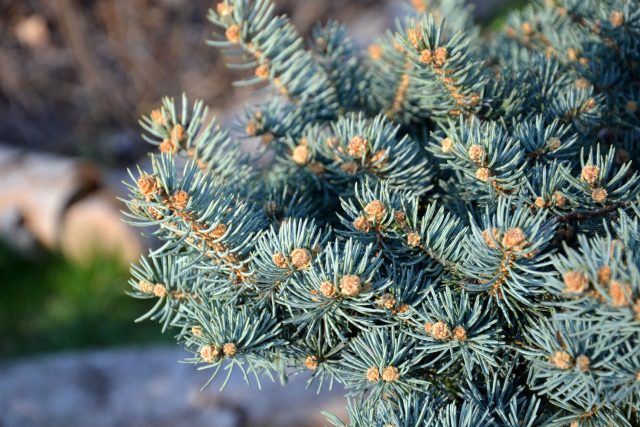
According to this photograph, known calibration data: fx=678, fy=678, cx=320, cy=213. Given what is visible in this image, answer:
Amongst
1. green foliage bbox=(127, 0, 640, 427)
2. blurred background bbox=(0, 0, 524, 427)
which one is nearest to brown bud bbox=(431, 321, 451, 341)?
green foliage bbox=(127, 0, 640, 427)

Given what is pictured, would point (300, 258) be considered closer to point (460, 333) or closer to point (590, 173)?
point (460, 333)

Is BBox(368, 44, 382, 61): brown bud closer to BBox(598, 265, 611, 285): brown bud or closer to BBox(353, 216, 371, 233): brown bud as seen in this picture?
BBox(353, 216, 371, 233): brown bud

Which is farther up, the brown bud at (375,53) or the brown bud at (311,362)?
the brown bud at (375,53)

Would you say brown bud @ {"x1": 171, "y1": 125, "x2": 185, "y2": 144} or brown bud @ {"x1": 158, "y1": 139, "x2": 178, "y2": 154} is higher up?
brown bud @ {"x1": 171, "y1": 125, "x2": 185, "y2": 144}

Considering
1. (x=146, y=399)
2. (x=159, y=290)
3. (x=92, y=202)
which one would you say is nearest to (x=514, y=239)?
(x=159, y=290)

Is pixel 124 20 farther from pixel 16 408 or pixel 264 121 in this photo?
pixel 264 121

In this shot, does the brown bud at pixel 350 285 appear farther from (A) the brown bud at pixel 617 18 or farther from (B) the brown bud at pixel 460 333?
(A) the brown bud at pixel 617 18

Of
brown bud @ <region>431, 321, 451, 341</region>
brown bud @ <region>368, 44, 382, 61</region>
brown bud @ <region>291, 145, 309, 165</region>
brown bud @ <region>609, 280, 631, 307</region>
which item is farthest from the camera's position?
brown bud @ <region>368, 44, 382, 61</region>

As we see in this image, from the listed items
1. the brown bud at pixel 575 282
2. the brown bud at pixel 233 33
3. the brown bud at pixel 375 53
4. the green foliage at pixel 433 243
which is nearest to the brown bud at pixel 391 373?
the green foliage at pixel 433 243
